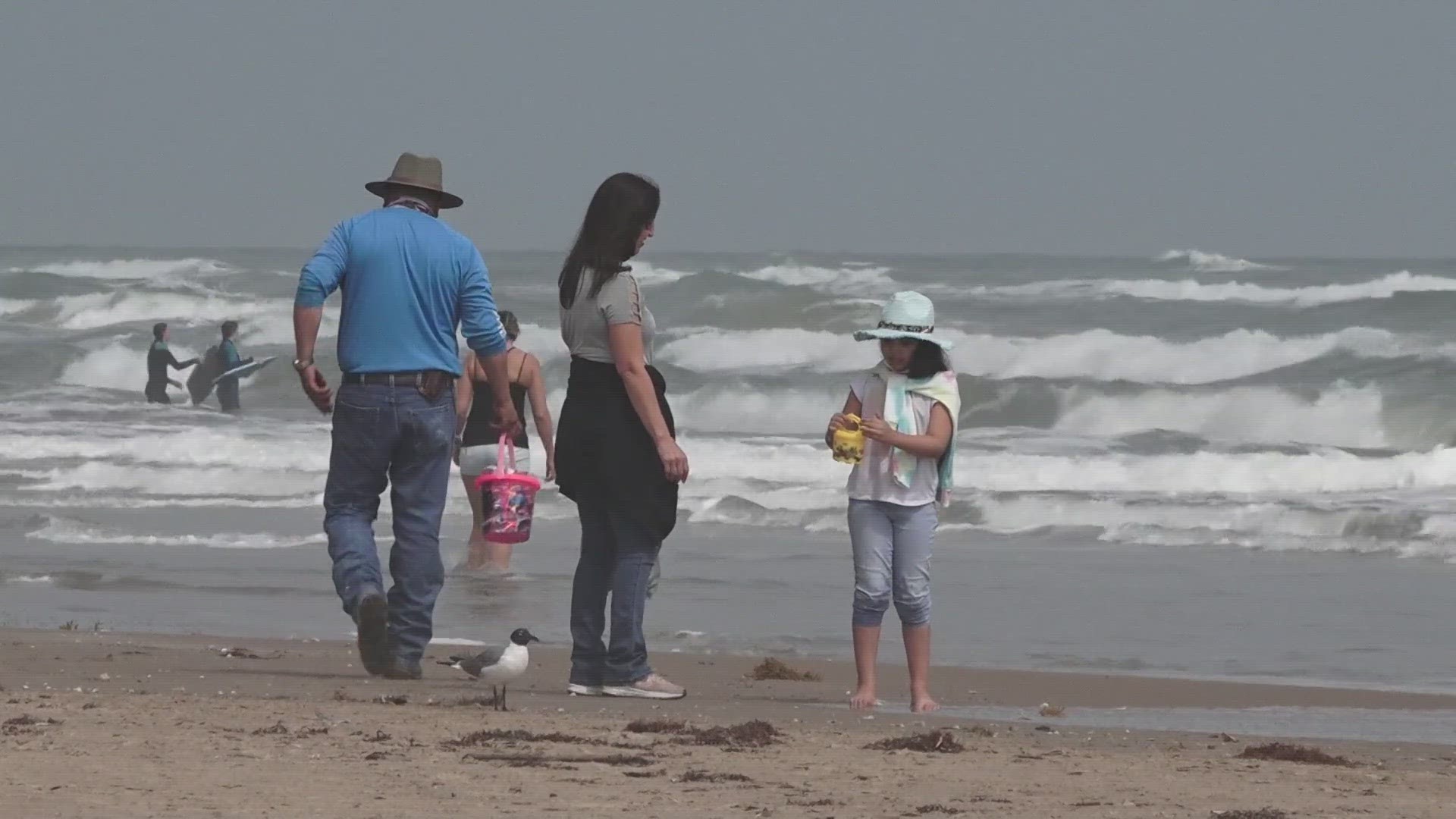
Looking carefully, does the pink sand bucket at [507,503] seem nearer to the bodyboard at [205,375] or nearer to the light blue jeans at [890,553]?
the light blue jeans at [890,553]

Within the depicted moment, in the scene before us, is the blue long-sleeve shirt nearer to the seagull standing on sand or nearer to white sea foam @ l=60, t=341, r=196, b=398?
the seagull standing on sand

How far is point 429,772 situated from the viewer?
16.8 ft

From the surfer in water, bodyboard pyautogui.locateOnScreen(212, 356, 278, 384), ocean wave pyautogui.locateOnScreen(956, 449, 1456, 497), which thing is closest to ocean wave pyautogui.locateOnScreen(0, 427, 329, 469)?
the surfer in water

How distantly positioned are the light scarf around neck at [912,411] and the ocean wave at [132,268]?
3821 centimetres

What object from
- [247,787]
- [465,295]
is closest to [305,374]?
[465,295]

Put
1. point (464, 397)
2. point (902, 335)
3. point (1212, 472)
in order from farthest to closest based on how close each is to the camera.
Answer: point (1212, 472)
point (464, 397)
point (902, 335)

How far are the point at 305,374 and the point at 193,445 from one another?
544 inches

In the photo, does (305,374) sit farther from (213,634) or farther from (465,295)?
(213,634)

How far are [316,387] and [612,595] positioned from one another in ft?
3.46

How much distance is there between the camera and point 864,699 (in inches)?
265

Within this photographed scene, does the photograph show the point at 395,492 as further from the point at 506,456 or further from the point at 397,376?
the point at 506,456

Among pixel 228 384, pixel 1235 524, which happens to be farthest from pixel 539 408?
pixel 228 384

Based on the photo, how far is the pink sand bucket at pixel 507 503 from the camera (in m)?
9.62

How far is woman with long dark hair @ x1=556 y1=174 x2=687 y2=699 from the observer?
6332 mm
